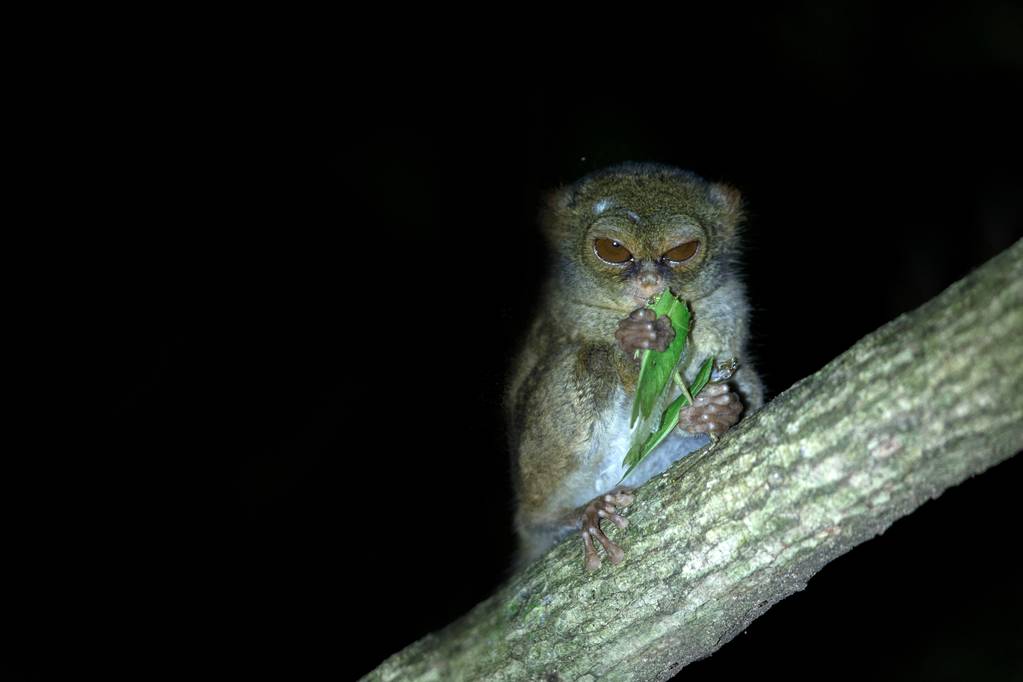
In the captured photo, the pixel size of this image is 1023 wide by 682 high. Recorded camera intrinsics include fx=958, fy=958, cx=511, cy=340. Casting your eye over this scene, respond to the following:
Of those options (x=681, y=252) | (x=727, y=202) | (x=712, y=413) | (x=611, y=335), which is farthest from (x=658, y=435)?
(x=727, y=202)

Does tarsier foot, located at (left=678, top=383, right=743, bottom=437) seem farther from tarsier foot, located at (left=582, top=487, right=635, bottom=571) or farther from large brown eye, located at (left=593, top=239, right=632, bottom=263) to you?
large brown eye, located at (left=593, top=239, right=632, bottom=263)

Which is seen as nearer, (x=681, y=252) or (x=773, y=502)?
(x=773, y=502)

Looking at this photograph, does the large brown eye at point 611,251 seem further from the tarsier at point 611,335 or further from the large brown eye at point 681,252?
the large brown eye at point 681,252

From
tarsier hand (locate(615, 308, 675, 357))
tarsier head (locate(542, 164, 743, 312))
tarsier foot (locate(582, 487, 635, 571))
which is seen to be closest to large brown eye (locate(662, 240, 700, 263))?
tarsier head (locate(542, 164, 743, 312))

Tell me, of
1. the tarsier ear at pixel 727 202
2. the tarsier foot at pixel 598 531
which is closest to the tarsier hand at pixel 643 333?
the tarsier foot at pixel 598 531

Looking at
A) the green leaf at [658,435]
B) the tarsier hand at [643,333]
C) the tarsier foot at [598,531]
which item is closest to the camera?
the tarsier foot at [598,531]

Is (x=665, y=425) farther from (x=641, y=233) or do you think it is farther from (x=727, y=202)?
(x=727, y=202)

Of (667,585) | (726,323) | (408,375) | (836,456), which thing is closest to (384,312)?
(408,375)
